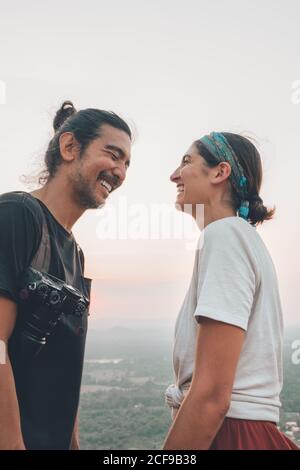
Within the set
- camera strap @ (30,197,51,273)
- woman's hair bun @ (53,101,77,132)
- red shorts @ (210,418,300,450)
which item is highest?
woman's hair bun @ (53,101,77,132)

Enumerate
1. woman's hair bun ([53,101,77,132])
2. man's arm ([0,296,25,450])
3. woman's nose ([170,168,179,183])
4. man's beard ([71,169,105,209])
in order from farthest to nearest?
1. woman's hair bun ([53,101,77,132])
2. man's beard ([71,169,105,209])
3. woman's nose ([170,168,179,183])
4. man's arm ([0,296,25,450])

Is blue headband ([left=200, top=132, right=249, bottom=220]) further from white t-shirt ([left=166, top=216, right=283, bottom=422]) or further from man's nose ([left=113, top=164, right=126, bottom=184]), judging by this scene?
man's nose ([left=113, top=164, right=126, bottom=184])

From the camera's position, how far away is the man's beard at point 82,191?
116 inches

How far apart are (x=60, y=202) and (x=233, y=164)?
3.38 feet

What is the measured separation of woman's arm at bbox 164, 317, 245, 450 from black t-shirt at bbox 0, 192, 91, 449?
723 mm

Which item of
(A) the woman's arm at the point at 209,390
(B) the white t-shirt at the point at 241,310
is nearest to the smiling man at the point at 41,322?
(B) the white t-shirt at the point at 241,310

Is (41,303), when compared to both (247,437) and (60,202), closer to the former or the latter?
(60,202)

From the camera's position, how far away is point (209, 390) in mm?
1873

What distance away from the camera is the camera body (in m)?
2.21

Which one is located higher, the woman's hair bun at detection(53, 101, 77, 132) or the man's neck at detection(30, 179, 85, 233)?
the woman's hair bun at detection(53, 101, 77, 132)

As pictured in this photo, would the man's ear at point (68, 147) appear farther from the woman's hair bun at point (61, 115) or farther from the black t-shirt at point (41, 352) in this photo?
the black t-shirt at point (41, 352)

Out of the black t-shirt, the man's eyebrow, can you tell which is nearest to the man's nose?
the man's eyebrow

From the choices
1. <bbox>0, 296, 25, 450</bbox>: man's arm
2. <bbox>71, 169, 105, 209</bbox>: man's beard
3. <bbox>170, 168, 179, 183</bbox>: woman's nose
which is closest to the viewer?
<bbox>0, 296, 25, 450</bbox>: man's arm
